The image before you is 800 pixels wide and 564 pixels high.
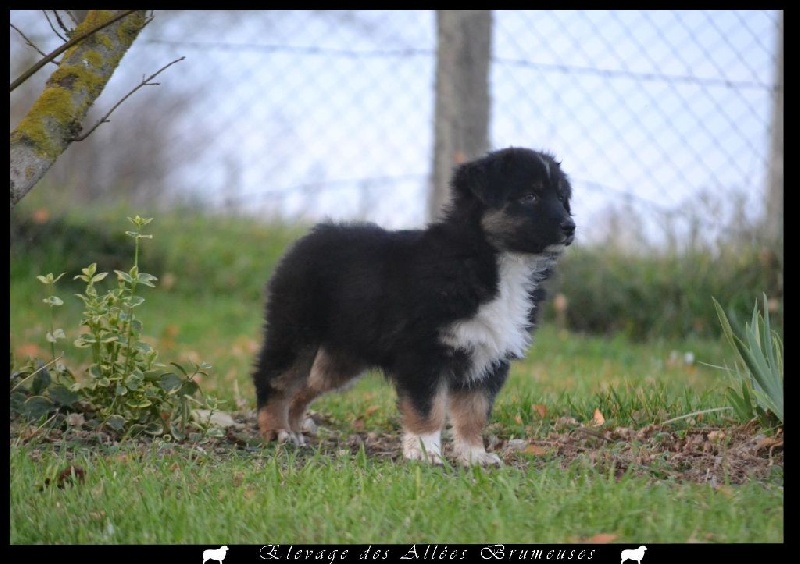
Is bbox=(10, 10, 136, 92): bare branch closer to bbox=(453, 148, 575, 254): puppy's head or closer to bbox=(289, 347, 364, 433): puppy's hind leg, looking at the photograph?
bbox=(453, 148, 575, 254): puppy's head

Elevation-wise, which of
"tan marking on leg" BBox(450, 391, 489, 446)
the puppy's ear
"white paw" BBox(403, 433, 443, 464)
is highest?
the puppy's ear

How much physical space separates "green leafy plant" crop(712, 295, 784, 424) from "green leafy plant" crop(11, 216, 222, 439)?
247cm

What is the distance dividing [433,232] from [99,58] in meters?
1.74

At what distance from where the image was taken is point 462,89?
8094 mm

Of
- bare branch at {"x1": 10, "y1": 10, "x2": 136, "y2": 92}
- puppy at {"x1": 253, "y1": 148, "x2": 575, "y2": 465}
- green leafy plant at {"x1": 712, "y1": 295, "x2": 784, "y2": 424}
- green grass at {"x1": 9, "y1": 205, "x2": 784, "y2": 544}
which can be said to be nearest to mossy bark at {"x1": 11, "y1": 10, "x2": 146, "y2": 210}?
bare branch at {"x1": 10, "y1": 10, "x2": 136, "y2": 92}

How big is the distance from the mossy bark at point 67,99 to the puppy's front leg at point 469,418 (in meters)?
2.11

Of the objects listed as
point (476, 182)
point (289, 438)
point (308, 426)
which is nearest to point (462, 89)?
point (476, 182)

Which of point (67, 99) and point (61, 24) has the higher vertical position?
point (61, 24)

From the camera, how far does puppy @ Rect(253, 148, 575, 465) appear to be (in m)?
4.38

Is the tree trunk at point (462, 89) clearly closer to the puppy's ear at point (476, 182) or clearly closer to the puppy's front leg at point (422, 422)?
the puppy's ear at point (476, 182)
